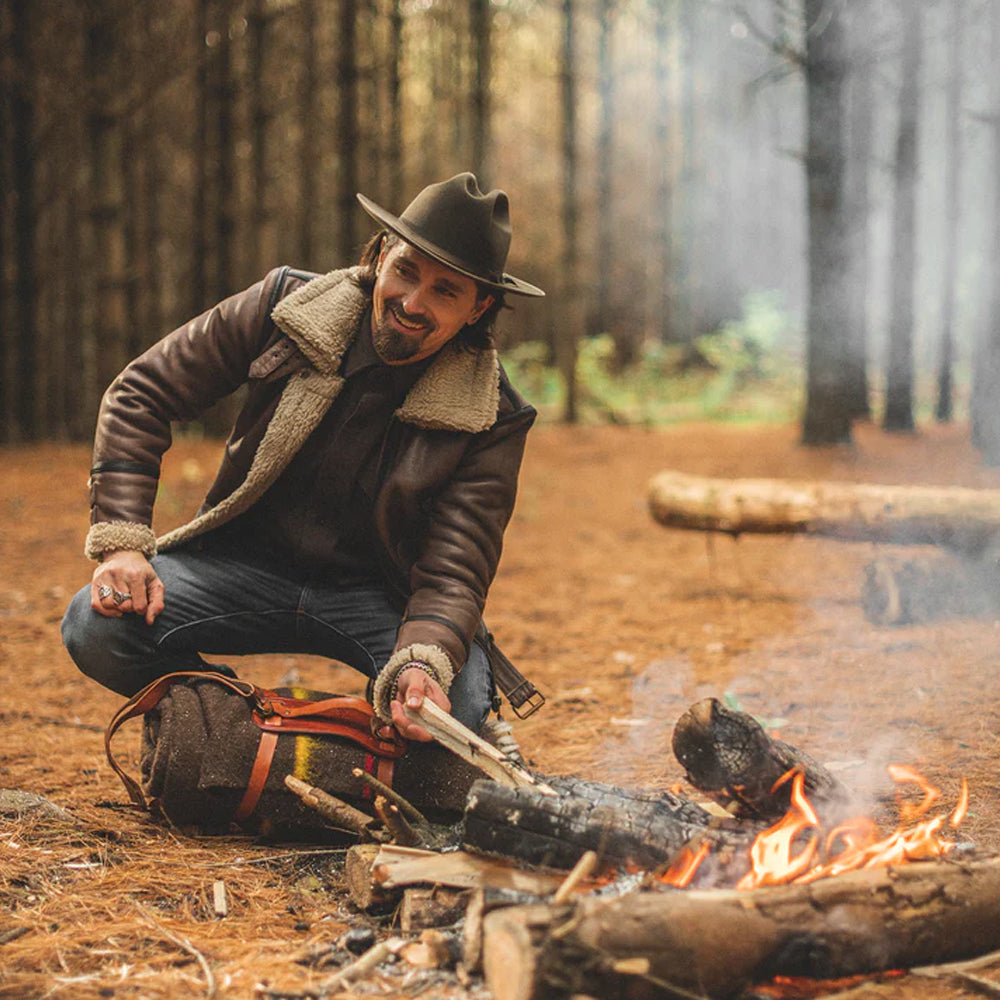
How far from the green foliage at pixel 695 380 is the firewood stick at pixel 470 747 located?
14.5 m

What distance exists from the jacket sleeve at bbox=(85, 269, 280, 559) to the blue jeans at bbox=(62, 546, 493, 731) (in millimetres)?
203

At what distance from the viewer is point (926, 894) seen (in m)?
2.23

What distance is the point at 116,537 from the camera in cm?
313

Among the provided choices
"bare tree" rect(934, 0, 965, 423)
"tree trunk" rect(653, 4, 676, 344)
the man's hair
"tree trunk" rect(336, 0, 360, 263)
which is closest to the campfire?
the man's hair

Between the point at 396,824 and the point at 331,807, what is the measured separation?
0.25 metres

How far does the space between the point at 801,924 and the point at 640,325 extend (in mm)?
34134

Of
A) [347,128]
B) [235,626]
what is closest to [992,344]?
[235,626]

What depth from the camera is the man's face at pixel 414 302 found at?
122 inches

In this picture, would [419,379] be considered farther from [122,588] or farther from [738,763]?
[738,763]

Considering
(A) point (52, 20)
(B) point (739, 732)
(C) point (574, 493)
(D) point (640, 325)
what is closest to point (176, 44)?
(A) point (52, 20)

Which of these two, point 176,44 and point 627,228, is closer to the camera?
point 176,44

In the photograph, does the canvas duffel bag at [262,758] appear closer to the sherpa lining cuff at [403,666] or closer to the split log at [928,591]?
the sherpa lining cuff at [403,666]

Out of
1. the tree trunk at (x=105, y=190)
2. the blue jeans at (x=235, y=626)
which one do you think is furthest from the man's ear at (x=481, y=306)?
the tree trunk at (x=105, y=190)

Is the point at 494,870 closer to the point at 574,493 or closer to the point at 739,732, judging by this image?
the point at 739,732
